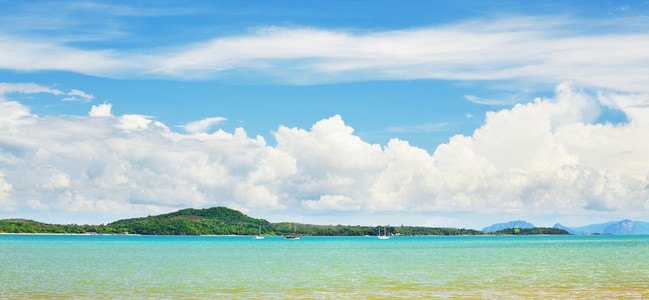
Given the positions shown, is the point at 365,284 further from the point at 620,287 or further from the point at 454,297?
the point at 620,287

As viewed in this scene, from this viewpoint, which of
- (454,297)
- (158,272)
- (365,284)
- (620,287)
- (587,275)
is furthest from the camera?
(158,272)

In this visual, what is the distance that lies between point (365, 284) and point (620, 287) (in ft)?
71.7

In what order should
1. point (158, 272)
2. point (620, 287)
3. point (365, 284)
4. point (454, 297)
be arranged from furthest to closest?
point (158, 272) < point (365, 284) < point (620, 287) < point (454, 297)

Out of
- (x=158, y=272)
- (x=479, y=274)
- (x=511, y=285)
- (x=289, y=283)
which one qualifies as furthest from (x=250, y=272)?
(x=511, y=285)

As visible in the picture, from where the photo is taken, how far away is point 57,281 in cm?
5869

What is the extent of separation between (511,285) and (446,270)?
64.4 ft

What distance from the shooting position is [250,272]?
72000 millimetres

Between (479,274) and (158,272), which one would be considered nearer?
(479,274)

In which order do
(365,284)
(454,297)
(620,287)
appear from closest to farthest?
(454,297), (620,287), (365,284)

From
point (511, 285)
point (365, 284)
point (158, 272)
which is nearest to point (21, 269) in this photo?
point (158, 272)

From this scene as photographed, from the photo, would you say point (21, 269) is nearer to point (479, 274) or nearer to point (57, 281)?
point (57, 281)

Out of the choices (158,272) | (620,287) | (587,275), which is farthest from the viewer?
(158,272)

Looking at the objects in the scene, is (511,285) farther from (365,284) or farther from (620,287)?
(365,284)

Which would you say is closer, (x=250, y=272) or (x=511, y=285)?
(x=511, y=285)
